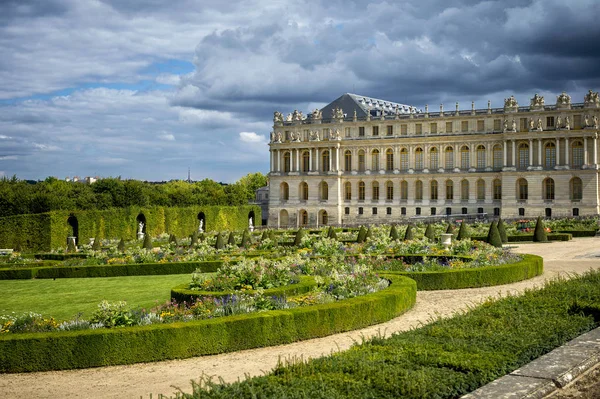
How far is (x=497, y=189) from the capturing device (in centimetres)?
6844

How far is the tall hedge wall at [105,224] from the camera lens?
39.4 meters

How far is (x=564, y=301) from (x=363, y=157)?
A: 63.9 meters

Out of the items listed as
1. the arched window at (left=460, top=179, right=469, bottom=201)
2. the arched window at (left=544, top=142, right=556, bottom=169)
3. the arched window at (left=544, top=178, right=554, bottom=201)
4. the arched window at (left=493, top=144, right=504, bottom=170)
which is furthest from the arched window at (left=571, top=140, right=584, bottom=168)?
the arched window at (left=460, top=179, right=469, bottom=201)

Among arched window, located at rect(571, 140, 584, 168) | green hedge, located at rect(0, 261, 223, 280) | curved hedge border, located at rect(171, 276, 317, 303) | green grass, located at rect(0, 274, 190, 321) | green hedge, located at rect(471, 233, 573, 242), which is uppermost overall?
arched window, located at rect(571, 140, 584, 168)

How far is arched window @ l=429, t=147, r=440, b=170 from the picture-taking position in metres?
71.4

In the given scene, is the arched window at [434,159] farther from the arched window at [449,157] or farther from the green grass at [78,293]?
the green grass at [78,293]

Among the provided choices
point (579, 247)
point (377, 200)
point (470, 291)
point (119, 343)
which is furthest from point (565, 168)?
point (119, 343)

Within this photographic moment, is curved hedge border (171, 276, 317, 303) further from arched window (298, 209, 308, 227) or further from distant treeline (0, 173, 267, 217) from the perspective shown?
arched window (298, 209, 308, 227)

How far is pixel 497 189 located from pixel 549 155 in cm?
604

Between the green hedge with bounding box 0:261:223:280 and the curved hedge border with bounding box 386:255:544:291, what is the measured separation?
8.72 m

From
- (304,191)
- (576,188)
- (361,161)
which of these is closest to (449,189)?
(361,161)

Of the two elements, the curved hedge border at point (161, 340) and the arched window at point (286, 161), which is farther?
the arched window at point (286, 161)

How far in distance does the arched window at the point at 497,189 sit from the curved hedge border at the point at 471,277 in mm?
49911

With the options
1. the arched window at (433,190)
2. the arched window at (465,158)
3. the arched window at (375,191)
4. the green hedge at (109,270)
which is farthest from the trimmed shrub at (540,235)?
the arched window at (375,191)
